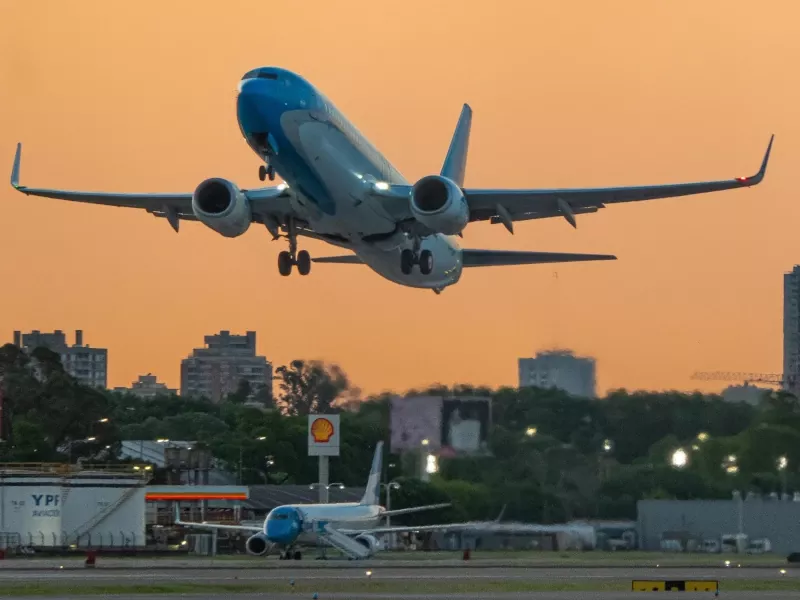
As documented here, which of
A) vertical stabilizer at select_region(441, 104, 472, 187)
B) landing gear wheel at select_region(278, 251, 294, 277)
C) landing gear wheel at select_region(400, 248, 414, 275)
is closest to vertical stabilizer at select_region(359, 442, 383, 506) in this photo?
vertical stabilizer at select_region(441, 104, 472, 187)

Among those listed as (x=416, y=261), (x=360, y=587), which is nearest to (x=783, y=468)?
(x=416, y=261)

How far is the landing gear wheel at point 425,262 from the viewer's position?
59.1 meters

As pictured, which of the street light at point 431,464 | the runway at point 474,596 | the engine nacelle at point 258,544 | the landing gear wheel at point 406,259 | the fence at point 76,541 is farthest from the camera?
the street light at point 431,464

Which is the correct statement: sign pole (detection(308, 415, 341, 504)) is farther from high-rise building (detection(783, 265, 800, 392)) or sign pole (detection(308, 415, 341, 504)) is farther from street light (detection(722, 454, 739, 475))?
high-rise building (detection(783, 265, 800, 392))

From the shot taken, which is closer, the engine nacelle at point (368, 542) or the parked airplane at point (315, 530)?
the parked airplane at point (315, 530)

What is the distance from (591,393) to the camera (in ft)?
295

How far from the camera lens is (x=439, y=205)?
177 feet

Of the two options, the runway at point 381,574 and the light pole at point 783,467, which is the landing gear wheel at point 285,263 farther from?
the light pole at point 783,467

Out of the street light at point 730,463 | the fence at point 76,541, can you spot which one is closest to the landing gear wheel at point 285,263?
the fence at point 76,541

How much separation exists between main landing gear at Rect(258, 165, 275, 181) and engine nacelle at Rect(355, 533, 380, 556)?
23.6m

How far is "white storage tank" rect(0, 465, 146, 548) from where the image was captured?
78.8 m

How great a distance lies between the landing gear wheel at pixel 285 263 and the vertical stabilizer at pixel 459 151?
12.5 metres

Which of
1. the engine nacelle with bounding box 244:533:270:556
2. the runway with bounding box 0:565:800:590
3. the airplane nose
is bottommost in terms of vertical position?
the runway with bounding box 0:565:800:590

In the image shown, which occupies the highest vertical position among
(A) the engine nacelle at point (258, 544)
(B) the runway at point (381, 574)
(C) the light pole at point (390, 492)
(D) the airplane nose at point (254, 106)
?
(D) the airplane nose at point (254, 106)
